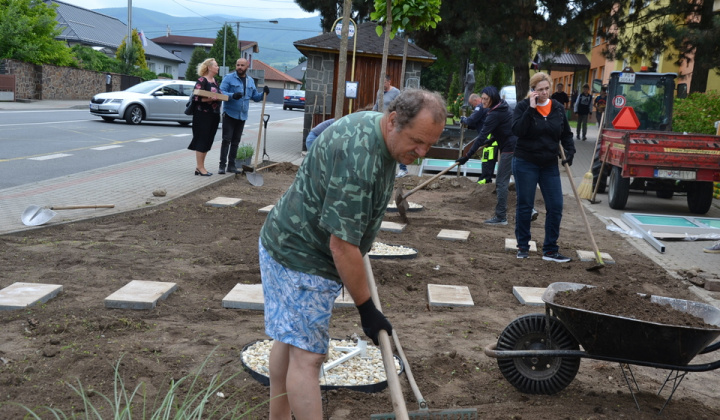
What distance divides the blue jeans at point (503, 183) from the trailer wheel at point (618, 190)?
10.3 ft

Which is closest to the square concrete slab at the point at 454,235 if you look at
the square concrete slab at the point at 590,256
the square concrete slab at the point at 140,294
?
the square concrete slab at the point at 590,256

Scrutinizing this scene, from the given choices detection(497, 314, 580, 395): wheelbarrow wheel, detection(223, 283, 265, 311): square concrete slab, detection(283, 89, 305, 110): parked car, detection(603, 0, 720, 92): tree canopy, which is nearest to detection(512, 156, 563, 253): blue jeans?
detection(223, 283, 265, 311): square concrete slab

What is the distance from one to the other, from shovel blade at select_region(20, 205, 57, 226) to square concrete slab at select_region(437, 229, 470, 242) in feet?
13.9

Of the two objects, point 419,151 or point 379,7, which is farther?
point 379,7

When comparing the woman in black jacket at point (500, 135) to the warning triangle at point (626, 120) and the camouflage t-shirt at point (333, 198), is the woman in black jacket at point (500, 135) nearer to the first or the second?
the warning triangle at point (626, 120)

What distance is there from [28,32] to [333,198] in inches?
1433

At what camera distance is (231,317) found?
483 centimetres

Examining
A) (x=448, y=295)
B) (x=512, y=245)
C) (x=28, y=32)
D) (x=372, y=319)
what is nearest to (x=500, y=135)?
(x=512, y=245)

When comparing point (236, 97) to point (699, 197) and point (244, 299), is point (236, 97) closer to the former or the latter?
point (244, 299)

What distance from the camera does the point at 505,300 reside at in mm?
5762

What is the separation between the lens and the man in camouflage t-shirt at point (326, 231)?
7.82ft

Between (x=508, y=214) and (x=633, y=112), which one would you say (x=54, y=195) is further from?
(x=633, y=112)

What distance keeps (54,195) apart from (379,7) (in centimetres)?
491

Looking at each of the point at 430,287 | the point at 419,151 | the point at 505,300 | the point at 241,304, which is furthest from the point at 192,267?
the point at 419,151
